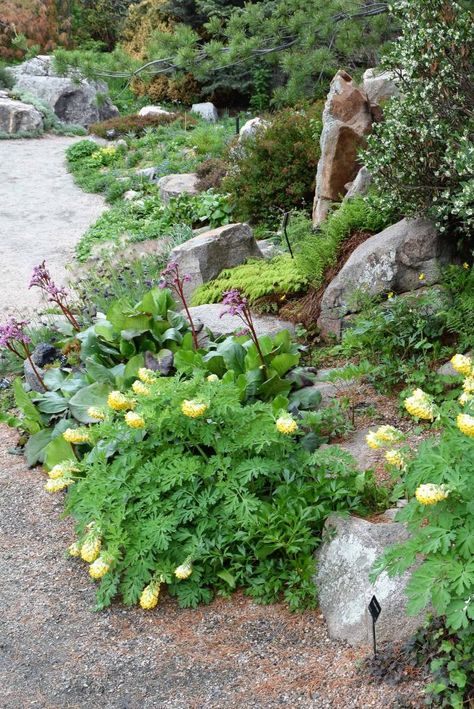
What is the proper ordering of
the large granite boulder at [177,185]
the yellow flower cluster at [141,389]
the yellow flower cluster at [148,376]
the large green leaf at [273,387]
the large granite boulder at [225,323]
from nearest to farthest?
1. the yellow flower cluster at [141,389]
2. the yellow flower cluster at [148,376]
3. the large green leaf at [273,387]
4. the large granite boulder at [225,323]
5. the large granite boulder at [177,185]

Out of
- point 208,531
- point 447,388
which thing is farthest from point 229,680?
point 447,388

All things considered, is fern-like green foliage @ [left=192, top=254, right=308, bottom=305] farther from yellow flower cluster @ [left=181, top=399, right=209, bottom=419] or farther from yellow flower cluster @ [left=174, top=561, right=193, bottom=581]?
yellow flower cluster @ [left=174, top=561, right=193, bottom=581]

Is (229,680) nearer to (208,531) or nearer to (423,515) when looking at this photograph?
(208,531)

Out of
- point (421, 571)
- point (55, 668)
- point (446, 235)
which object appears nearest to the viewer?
point (421, 571)

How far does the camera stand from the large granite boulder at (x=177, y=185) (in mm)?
11070

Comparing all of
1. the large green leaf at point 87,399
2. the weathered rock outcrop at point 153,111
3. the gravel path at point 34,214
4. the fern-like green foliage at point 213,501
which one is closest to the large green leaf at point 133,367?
the large green leaf at point 87,399

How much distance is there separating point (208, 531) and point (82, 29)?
24.7m

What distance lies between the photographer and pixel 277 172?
8.90 meters

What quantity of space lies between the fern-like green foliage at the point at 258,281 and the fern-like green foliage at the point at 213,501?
2.48m

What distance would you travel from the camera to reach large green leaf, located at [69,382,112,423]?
16.0 ft

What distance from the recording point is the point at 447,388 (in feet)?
14.6

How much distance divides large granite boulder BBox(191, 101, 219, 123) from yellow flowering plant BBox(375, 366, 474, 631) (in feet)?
52.8

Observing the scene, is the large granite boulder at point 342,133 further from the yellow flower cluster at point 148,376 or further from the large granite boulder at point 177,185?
the yellow flower cluster at point 148,376

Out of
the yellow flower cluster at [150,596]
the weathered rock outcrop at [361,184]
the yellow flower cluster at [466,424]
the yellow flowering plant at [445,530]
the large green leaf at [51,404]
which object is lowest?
the large green leaf at [51,404]
